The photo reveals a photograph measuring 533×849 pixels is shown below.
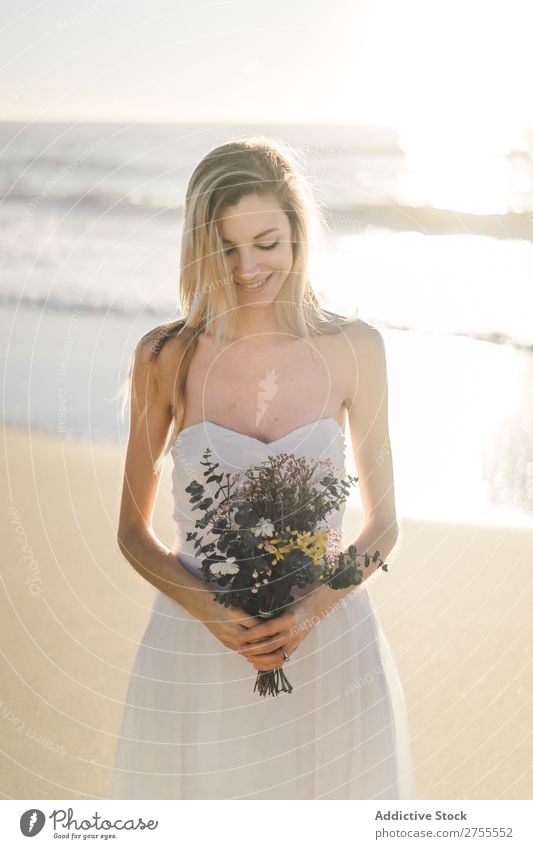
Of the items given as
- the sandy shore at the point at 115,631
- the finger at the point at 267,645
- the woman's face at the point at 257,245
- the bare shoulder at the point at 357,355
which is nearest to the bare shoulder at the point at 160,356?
the woman's face at the point at 257,245

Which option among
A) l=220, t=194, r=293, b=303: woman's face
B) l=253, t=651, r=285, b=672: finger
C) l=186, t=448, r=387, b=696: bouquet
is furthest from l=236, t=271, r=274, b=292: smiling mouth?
l=253, t=651, r=285, b=672: finger

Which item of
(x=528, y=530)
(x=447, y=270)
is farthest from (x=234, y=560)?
(x=447, y=270)

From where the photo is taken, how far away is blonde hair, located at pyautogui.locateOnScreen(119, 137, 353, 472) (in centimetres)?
236

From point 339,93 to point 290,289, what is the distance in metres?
2.78

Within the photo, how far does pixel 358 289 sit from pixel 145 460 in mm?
2282

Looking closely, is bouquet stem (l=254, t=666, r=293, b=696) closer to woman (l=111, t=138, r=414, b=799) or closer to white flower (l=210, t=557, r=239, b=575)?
woman (l=111, t=138, r=414, b=799)

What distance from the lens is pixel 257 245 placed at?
244 cm

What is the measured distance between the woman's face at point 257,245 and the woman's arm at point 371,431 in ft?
0.74

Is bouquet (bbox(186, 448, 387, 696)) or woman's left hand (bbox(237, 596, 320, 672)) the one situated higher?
bouquet (bbox(186, 448, 387, 696))

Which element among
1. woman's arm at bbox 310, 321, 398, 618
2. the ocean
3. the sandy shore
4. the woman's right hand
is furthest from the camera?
the ocean

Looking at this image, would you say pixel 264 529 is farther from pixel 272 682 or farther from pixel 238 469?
pixel 272 682

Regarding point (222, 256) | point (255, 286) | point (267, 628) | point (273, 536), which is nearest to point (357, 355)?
point (255, 286)

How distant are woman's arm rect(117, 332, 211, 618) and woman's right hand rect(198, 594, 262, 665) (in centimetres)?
17
